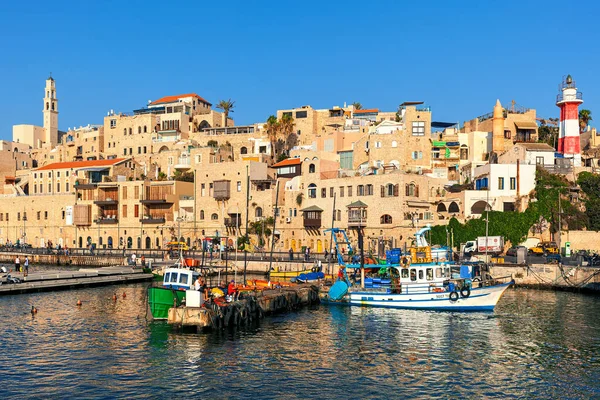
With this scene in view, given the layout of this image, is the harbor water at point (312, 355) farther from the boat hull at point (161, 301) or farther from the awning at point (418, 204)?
the awning at point (418, 204)

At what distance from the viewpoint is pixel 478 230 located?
6059 centimetres

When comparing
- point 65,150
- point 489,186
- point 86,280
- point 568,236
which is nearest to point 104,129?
point 65,150

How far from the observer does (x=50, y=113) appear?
471 ft

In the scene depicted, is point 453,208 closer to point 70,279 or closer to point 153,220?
point 70,279

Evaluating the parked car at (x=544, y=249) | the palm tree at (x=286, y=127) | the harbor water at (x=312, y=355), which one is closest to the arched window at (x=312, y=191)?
the parked car at (x=544, y=249)

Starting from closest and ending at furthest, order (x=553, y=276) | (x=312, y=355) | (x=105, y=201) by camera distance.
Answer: (x=312, y=355) < (x=553, y=276) < (x=105, y=201)

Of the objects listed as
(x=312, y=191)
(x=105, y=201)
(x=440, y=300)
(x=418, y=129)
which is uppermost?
(x=418, y=129)

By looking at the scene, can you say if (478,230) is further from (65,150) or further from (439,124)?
(65,150)

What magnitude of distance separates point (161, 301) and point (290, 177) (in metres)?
46.2

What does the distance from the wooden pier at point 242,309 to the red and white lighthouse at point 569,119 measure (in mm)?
43921

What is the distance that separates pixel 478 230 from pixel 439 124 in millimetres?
39760

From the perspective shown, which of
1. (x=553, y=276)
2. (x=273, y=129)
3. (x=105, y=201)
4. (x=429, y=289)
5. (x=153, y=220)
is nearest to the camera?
(x=429, y=289)

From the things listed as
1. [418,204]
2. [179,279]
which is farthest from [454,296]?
[418,204]

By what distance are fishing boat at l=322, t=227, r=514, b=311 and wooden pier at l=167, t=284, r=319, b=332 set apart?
11.1 ft
